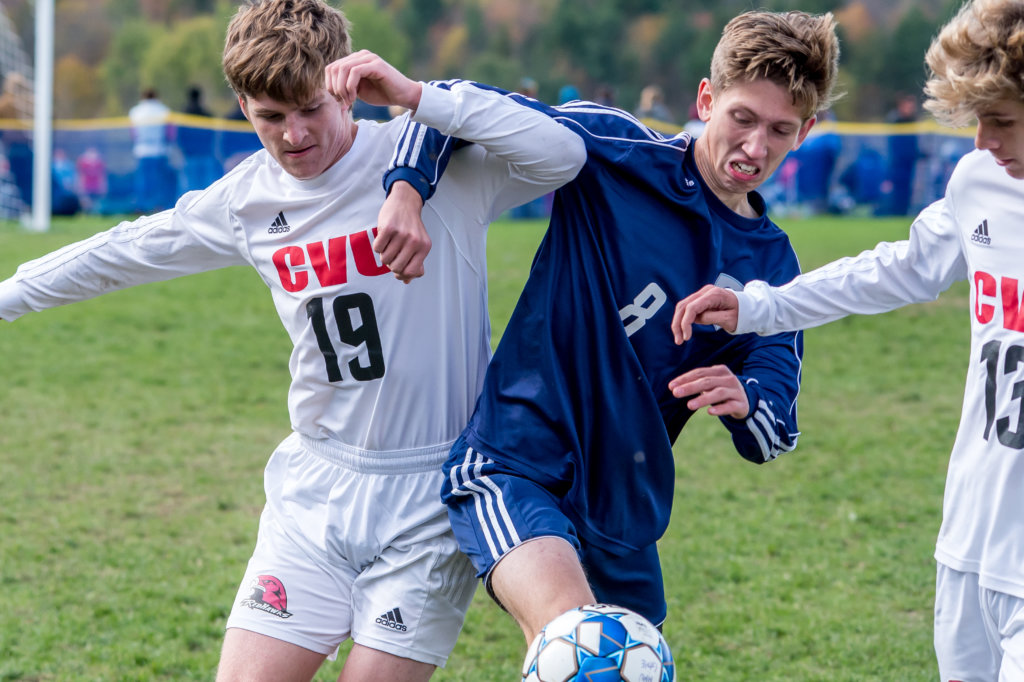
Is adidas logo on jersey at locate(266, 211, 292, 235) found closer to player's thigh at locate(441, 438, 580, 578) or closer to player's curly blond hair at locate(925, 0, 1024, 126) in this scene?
player's thigh at locate(441, 438, 580, 578)

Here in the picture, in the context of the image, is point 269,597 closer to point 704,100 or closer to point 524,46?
point 704,100

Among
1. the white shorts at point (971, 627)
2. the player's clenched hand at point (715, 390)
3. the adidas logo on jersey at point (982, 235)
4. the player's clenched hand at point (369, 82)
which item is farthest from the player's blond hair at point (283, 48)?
the white shorts at point (971, 627)

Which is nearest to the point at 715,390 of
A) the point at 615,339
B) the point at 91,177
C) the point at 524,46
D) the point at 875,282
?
the point at 615,339

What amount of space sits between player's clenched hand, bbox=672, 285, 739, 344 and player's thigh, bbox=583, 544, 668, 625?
0.67m

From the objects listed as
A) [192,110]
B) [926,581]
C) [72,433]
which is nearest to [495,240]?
[192,110]

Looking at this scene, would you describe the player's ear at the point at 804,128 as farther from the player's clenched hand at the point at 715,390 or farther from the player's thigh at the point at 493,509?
the player's thigh at the point at 493,509

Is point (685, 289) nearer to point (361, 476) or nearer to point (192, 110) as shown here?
point (361, 476)

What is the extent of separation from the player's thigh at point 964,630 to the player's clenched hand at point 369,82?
5.84 ft

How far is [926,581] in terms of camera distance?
533 cm

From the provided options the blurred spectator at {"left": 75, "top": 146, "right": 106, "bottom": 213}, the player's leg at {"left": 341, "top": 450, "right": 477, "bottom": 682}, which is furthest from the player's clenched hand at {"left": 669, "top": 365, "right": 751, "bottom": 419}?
the blurred spectator at {"left": 75, "top": 146, "right": 106, "bottom": 213}

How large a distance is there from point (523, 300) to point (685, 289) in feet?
1.43

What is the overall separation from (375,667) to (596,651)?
2.78ft

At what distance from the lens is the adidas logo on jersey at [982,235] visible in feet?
9.20

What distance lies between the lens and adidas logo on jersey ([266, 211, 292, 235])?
127 inches
